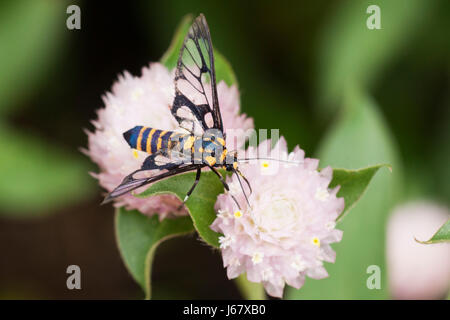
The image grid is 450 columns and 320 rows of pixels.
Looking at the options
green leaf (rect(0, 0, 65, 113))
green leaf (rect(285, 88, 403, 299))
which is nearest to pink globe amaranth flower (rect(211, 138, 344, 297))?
green leaf (rect(285, 88, 403, 299))

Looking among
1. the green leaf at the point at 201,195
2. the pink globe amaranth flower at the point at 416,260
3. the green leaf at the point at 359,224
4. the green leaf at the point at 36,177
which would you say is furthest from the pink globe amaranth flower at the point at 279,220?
the green leaf at the point at 36,177

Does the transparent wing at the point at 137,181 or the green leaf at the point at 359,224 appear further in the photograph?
the green leaf at the point at 359,224

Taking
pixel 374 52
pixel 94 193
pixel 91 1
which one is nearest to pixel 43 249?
pixel 94 193

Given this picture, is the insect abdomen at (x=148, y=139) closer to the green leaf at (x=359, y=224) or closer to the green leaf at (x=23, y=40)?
the green leaf at (x=359, y=224)

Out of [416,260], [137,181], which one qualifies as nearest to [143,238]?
[137,181]

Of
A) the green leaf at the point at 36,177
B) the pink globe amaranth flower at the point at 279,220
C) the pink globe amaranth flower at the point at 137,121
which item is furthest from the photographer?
the green leaf at the point at 36,177
